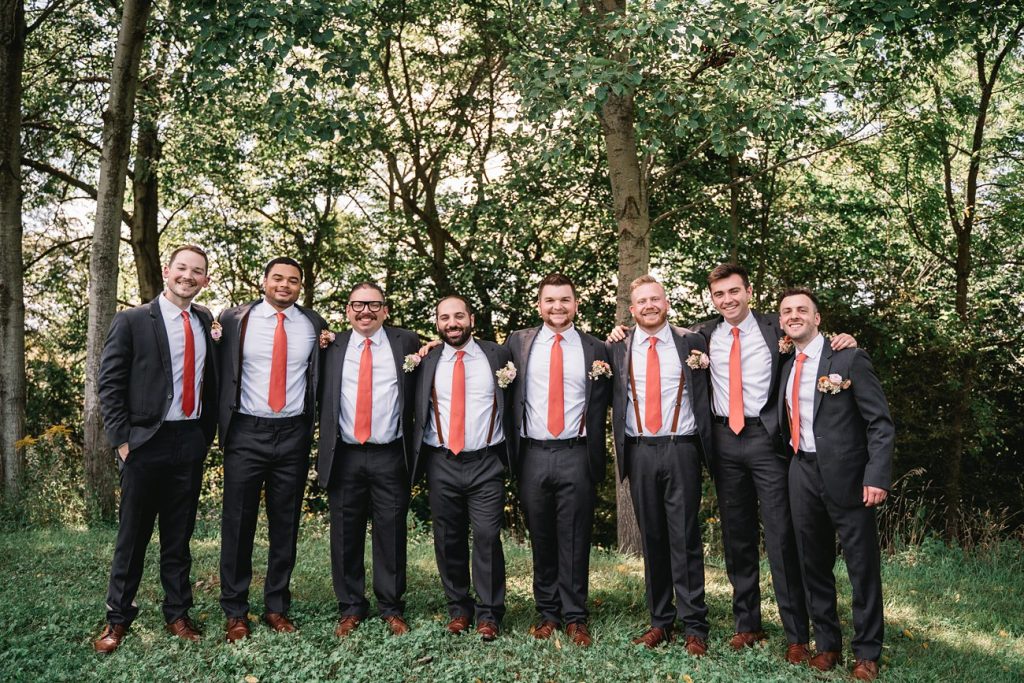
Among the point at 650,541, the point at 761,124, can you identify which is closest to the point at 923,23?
the point at 761,124

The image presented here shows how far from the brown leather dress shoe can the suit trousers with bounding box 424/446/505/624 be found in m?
1.08

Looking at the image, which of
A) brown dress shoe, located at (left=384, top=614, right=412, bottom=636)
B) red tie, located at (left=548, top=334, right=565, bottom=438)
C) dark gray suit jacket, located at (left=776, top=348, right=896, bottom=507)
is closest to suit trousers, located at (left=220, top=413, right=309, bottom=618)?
brown dress shoe, located at (left=384, top=614, right=412, bottom=636)

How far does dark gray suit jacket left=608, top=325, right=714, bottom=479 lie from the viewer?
531cm

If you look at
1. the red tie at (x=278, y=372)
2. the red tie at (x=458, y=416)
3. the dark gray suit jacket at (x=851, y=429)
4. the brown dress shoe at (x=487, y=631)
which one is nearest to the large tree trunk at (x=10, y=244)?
the red tie at (x=278, y=372)

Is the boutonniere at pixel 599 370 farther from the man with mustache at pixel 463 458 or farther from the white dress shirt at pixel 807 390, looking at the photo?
the white dress shirt at pixel 807 390

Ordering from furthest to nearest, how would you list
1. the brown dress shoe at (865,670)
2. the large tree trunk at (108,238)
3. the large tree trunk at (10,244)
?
the large tree trunk at (10,244) → the large tree trunk at (108,238) → the brown dress shoe at (865,670)

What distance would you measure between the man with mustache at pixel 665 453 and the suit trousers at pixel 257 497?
2.22 metres

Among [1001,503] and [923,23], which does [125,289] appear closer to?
[923,23]

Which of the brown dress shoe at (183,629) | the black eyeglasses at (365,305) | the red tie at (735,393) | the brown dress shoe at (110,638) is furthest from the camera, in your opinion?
the black eyeglasses at (365,305)

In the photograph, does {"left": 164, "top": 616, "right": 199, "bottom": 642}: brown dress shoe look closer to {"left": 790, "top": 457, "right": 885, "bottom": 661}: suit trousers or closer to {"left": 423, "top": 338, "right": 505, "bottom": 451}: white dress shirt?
{"left": 423, "top": 338, "right": 505, "bottom": 451}: white dress shirt

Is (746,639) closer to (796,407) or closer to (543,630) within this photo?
(543,630)

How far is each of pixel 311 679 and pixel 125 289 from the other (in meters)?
16.3

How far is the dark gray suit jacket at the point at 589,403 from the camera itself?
548 centimetres

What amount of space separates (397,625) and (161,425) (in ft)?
6.72
